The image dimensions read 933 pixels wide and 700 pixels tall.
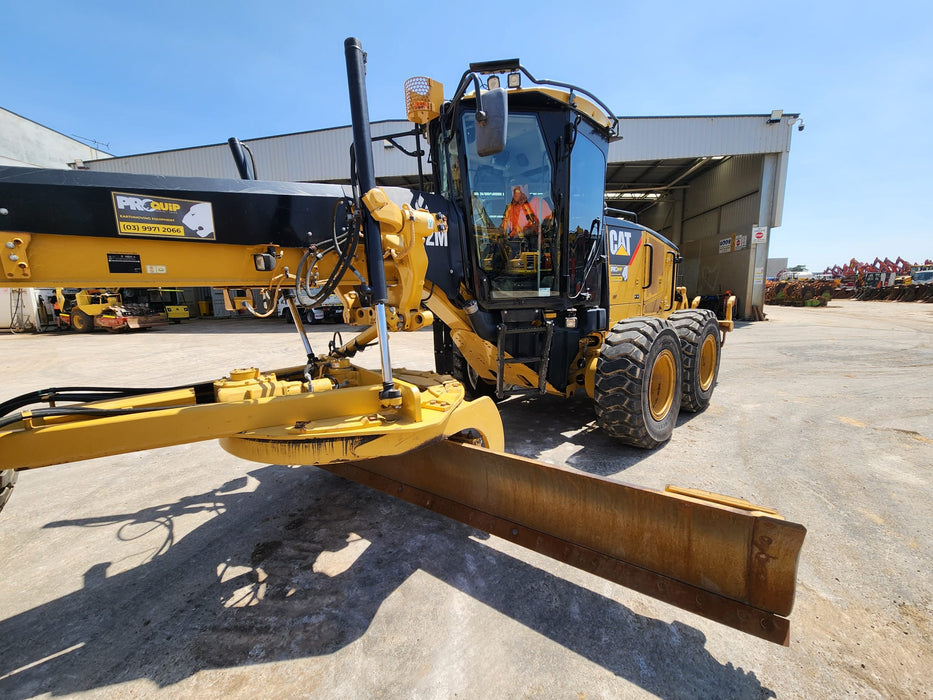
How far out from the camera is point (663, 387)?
400cm

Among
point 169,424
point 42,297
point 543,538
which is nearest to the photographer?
point 169,424

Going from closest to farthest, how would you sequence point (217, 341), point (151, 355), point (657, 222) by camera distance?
point (151, 355) → point (217, 341) → point (657, 222)

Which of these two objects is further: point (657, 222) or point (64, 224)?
point (657, 222)

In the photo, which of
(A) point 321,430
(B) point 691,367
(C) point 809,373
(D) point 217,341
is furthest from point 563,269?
(D) point 217,341

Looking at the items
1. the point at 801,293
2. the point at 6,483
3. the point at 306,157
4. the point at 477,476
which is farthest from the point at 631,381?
the point at 801,293

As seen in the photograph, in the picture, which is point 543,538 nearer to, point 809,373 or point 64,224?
point 64,224

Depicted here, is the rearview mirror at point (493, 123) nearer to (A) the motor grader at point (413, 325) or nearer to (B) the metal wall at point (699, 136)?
(A) the motor grader at point (413, 325)

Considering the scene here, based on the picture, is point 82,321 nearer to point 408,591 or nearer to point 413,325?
point 413,325

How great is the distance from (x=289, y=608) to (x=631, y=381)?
8.82ft

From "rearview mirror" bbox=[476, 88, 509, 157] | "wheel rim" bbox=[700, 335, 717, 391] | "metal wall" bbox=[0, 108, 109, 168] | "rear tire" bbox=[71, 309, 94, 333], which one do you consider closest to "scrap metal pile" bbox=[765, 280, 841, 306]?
"wheel rim" bbox=[700, 335, 717, 391]

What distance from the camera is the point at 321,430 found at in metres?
1.91

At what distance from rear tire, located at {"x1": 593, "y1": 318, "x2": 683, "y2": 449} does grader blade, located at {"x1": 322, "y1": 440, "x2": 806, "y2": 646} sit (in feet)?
4.97

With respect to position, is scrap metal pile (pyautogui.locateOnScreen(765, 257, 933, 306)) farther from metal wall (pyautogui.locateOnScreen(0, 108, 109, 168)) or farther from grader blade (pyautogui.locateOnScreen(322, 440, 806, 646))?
metal wall (pyautogui.locateOnScreen(0, 108, 109, 168))

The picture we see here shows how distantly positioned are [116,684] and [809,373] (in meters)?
8.77
